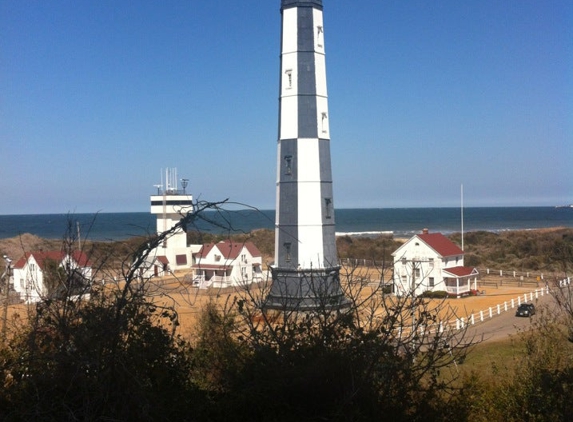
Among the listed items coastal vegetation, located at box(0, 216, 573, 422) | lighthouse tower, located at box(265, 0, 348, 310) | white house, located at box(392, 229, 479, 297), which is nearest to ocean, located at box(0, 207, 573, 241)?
coastal vegetation, located at box(0, 216, 573, 422)

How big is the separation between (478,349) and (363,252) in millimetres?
29816

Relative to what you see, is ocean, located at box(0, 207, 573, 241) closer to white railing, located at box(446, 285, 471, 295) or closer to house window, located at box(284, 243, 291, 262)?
house window, located at box(284, 243, 291, 262)

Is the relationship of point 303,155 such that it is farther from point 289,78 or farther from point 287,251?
point 287,251

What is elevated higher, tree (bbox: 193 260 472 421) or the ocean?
the ocean

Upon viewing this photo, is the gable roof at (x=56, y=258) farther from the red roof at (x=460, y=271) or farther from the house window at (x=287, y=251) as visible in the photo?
the red roof at (x=460, y=271)

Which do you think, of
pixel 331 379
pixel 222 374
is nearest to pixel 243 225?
pixel 222 374

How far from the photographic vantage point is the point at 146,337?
5133mm

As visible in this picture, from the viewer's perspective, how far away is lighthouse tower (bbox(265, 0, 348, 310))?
15266mm

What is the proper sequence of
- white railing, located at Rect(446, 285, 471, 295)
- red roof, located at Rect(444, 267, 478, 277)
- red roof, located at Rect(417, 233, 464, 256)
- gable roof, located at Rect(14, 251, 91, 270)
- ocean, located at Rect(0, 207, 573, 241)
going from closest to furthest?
1. ocean, located at Rect(0, 207, 573, 241)
2. gable roof, located at Rect(14, 251, 91, 270)
3. white railing, located at Rect(446, 285, 471, 295)
4. red roof, located at Rect(444, 267, 478, 277)
5. red roof, located at Rect(417, 233, 464, 256)

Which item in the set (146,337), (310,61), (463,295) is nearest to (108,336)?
(146,337)

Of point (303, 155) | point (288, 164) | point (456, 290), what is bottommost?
point (456, 290)

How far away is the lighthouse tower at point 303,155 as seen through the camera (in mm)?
15266

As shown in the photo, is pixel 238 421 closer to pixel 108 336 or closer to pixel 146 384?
pixel 146 384

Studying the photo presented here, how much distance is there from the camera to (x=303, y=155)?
1528 centimetres
